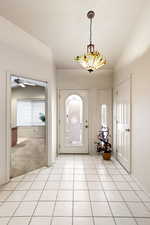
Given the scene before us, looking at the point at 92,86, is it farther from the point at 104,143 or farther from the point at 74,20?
the point at 74,20

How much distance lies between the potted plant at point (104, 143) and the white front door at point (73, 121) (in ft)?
1.47

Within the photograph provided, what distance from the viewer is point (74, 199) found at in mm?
2271

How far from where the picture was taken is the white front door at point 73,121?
4.71 meters

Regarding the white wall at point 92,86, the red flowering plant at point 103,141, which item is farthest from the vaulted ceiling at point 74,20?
the red flowering plant at point 103,141

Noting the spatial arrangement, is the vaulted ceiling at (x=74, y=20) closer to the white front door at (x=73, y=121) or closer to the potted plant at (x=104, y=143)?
the white front door at (x=73, y=121)

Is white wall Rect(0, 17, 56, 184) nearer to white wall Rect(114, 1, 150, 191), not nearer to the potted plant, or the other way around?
white wall Rect(114, 1, 150, 191)

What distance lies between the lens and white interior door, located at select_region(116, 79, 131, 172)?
10.7 ft

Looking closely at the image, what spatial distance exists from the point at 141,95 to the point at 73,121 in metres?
2.54

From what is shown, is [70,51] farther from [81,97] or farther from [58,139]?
[58,139]

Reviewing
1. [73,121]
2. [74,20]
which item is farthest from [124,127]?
[74,20]

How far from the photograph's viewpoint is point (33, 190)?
8.34 ft

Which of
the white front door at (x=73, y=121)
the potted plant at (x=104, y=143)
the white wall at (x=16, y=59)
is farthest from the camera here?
the white front door at (x=73, y=121)

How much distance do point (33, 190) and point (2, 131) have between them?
1190 millimetres

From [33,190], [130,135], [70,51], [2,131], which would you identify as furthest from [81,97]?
[33,190]
